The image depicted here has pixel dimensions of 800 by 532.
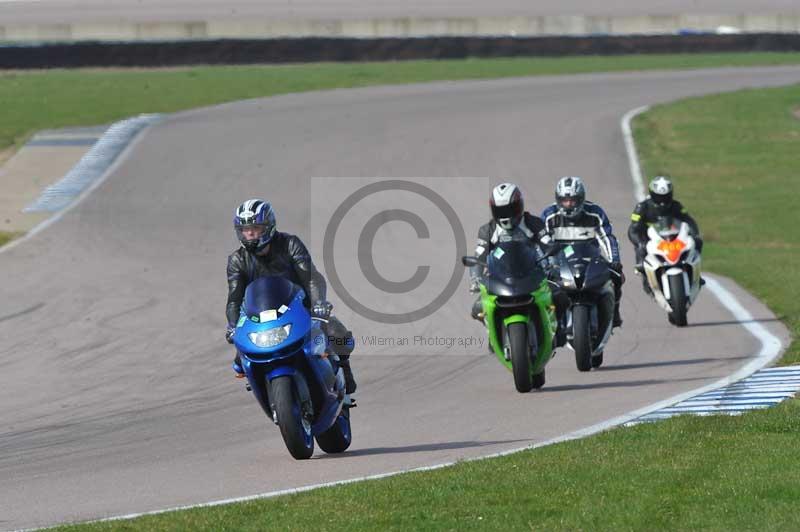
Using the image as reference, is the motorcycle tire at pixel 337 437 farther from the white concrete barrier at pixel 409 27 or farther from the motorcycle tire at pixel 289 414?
the white concrete barrier at pixel 409 27

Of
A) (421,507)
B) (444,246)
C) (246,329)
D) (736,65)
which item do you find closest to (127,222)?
(444,246)

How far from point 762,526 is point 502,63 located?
134 feet

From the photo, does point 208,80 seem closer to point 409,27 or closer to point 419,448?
point 409,27

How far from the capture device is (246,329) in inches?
397

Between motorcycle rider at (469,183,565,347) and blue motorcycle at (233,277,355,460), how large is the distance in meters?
3.55

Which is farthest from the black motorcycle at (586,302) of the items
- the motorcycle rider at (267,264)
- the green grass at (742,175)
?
the motorcycle rider at (267,264)

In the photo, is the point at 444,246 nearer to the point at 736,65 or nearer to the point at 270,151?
the point at 270,151

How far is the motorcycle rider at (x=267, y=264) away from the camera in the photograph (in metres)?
10.5

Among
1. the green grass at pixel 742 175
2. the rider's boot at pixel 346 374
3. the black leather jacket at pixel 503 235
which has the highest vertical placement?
the black leather jacket at pixel 503 235

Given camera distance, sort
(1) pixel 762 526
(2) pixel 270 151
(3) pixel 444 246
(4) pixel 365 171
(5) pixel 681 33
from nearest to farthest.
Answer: (1) pixel 762 526 → (3) pixel 444 246 → (4) pixel 365 171 → (2) pixel 270 151 → (5) pixel 681 33

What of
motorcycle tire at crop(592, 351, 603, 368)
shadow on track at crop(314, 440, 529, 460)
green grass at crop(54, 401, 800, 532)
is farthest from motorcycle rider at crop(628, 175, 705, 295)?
green grass at crop(54, 401, 800, 532)

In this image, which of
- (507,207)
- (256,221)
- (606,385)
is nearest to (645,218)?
(507,207)

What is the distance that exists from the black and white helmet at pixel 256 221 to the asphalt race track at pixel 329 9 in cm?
4760

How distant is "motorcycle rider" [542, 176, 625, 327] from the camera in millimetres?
15289
